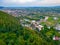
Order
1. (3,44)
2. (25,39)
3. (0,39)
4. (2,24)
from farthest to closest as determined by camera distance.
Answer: (2,24) < (25,39) < (0,39) < (3,44)

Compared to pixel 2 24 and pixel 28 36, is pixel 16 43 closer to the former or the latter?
pixel 28 36

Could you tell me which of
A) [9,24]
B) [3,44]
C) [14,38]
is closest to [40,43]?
[14,38]

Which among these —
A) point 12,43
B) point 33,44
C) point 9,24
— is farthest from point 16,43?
point 9,24

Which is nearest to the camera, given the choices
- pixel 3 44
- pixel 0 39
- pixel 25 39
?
pixel 3 44

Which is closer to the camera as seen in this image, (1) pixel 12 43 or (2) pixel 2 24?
(1) pixel 12 43

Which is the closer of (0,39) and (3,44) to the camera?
(3,44)

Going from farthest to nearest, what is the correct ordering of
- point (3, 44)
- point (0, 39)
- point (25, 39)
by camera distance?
point (25, 39) → point (0, 39) → point (3, 44)

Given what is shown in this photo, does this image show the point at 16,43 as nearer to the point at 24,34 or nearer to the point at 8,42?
the point at 8,42

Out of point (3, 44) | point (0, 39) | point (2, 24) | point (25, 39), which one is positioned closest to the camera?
point (3, 44)
